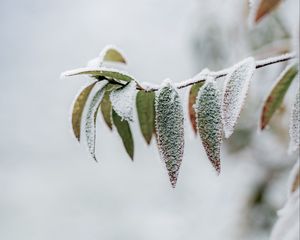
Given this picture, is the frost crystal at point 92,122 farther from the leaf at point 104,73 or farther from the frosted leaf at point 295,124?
the frosted leaf at point 295,124

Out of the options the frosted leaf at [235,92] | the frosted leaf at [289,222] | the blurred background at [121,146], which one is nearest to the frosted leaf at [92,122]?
the frosted leaf at [235,92]

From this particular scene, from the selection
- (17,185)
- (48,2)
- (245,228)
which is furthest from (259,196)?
(48,2)

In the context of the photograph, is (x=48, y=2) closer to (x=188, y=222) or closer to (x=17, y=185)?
(x=17, y=185)

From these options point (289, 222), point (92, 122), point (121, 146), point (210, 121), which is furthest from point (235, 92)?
point (121, 146)

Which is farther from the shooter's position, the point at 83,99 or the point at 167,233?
the point at 167,233

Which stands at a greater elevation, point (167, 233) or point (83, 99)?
point (167, 233)
